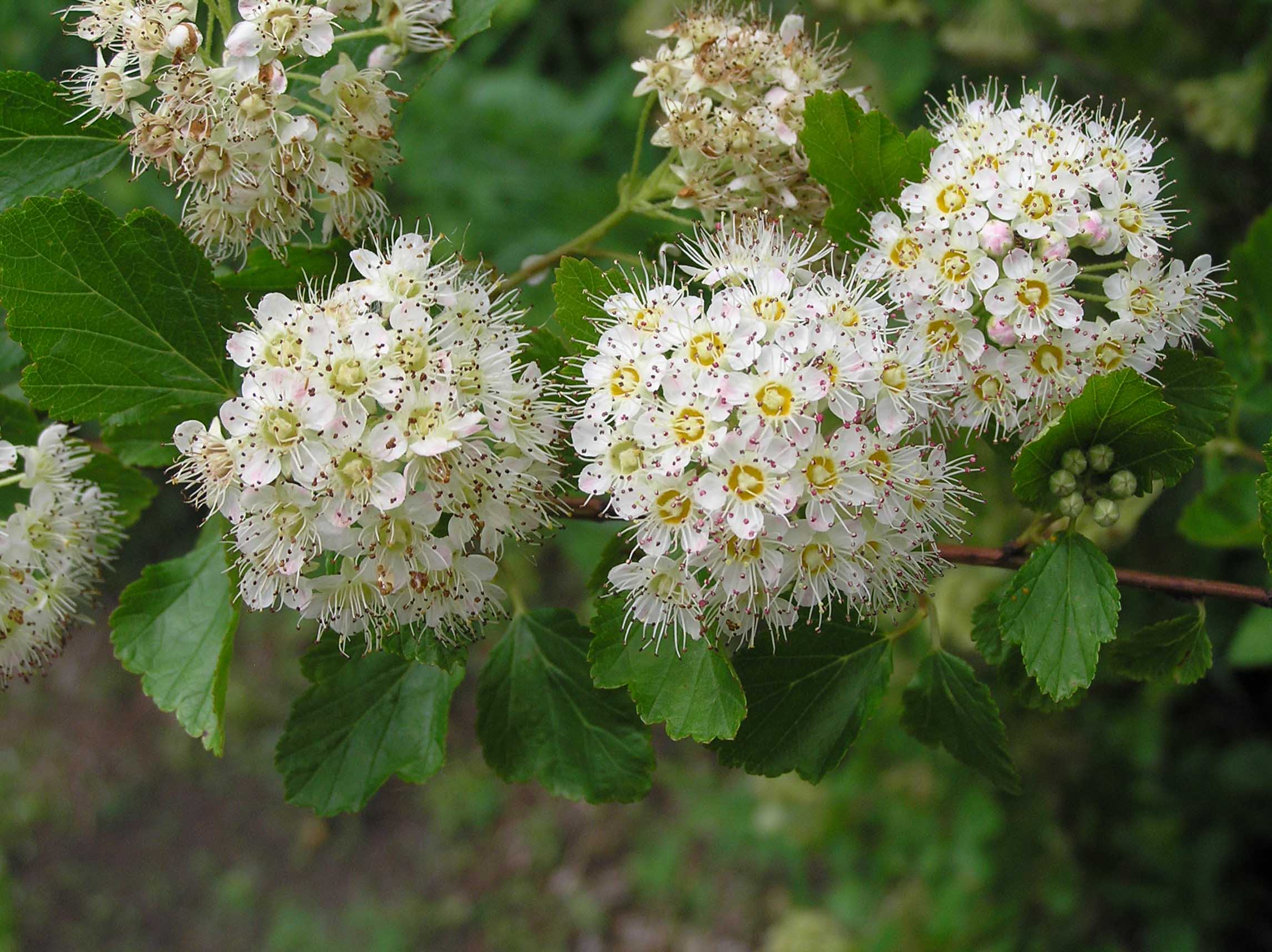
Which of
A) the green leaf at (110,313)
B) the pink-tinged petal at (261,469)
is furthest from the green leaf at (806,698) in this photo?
the green leaf at (110,313)

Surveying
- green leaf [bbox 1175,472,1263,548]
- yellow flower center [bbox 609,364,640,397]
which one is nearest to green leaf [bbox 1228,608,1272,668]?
green leaf [bbox 1175,472,1263,548]

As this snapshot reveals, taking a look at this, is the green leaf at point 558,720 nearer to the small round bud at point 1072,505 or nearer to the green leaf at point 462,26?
the small round bud at point 1072,505

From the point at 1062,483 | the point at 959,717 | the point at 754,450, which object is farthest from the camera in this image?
the point at 959,717

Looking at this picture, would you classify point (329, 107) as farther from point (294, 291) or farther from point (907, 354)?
point (907, 354)

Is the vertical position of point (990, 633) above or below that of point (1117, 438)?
below

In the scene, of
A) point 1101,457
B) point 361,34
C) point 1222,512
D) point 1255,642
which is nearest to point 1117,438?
point 1101,457

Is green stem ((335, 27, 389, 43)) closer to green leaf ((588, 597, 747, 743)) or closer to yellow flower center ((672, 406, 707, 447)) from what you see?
yellow flower center ((672, 406, 707, 447))

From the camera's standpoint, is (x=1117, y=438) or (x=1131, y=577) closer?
(x=1117, y=438)

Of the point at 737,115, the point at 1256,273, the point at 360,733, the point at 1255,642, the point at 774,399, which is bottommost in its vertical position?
the point at 1255,642

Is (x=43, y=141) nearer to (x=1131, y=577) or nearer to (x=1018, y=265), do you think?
(x=1018, y=265)
